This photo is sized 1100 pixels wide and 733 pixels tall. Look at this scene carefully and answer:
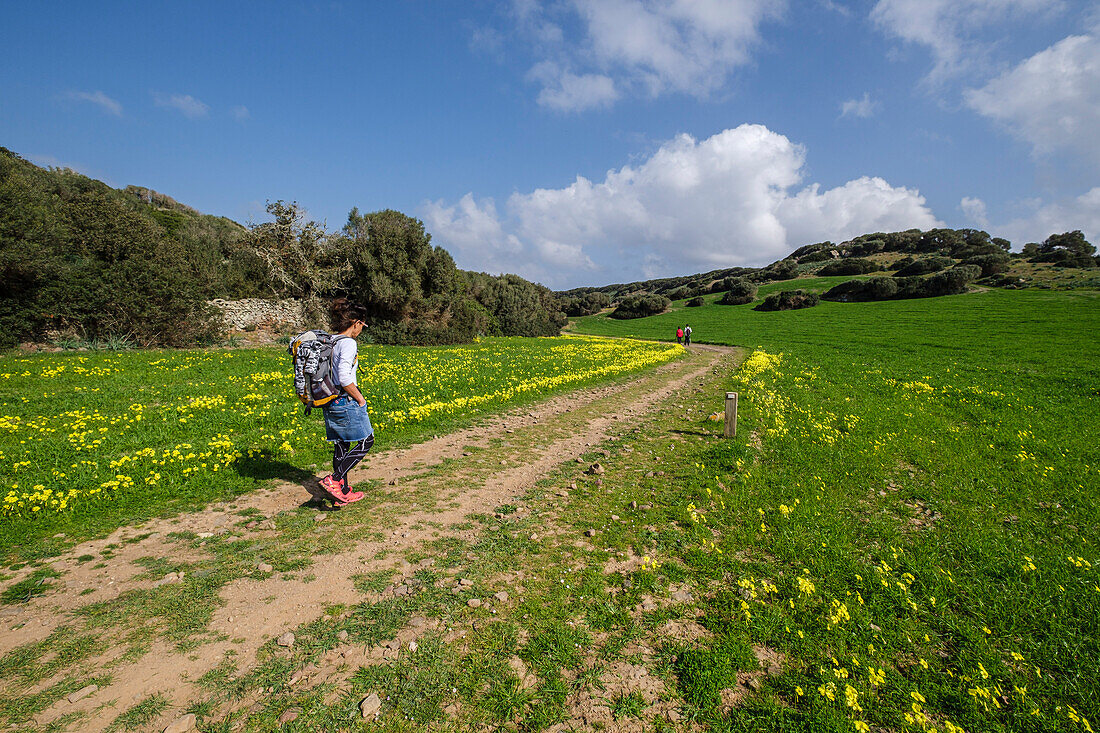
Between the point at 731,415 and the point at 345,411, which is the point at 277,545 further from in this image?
the point at 731,415

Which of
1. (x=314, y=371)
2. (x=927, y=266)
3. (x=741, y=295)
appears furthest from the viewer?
Result: (x=741, y=295)

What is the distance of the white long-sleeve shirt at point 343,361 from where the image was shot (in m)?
6.18

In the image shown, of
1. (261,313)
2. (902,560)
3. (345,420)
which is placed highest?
(261,313)

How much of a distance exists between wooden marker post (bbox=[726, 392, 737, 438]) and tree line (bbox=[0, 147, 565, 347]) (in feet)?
96.5

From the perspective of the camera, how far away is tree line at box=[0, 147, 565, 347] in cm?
1962

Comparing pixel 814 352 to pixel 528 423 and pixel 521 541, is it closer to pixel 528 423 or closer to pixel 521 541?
pixel 528 423

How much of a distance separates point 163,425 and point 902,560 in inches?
561

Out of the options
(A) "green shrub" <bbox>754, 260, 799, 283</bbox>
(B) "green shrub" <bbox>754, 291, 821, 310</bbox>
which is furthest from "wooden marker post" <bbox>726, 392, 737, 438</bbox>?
(A) "green shrub" <bbox>754, 260, 799, 283</bbox>

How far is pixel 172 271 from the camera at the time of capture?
23.7m

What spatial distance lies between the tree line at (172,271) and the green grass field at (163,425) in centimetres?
523

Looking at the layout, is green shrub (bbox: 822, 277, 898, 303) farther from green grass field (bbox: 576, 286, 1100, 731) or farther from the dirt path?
the dirt path

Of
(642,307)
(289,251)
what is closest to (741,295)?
(642,307)

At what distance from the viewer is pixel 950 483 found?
334 inches

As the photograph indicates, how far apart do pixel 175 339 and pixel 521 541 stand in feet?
94.6
